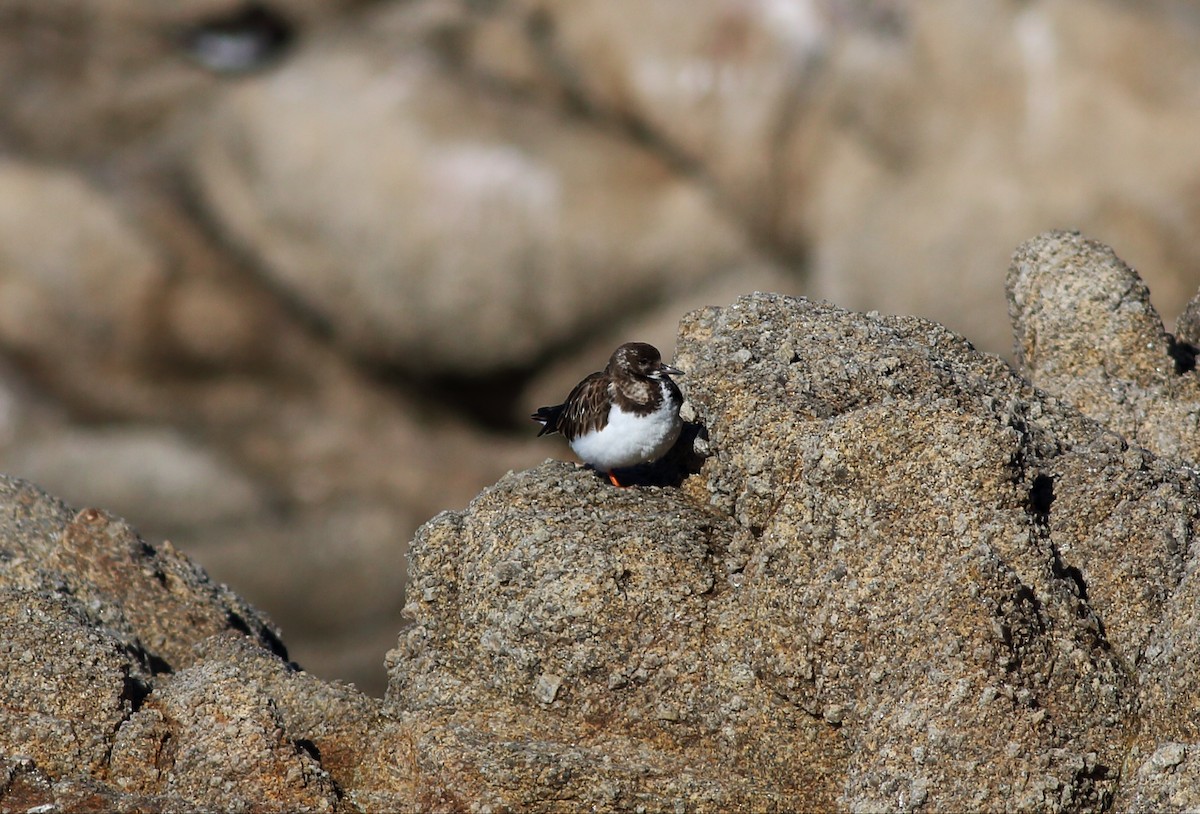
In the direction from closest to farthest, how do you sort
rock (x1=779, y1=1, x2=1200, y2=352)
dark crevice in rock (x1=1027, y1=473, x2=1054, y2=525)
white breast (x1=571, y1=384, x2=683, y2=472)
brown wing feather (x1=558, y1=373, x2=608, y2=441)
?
dark crevice in rock (x1=1027, y1=473, x2=1054, y2=525)
white breast (x1=571, y1=384, x2=683, y2=472)
brown wing feather (x1=558, y1=373, x2=608, y2=441)
rock (x1=779, y1=1, x2=1200, y2=352)

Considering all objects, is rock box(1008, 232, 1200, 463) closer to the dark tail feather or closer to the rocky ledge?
the rocky ledge

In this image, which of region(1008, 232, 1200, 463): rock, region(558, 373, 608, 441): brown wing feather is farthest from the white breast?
region(1008, 232, 1200, 463): rock

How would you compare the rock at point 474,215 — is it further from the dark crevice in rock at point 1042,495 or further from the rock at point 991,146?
the dark crevice in rock at point 1042,495

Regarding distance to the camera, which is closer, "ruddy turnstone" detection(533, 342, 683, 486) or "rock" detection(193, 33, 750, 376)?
"ruddy turnstone" detection(533, 342, 683, 486)

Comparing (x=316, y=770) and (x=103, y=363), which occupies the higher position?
(x=103, y=363)

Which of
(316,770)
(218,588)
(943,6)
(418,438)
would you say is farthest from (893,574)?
(418,438)

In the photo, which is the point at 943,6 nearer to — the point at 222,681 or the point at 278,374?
the point at 278,374

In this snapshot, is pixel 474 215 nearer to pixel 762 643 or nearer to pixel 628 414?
pixel 628 414
